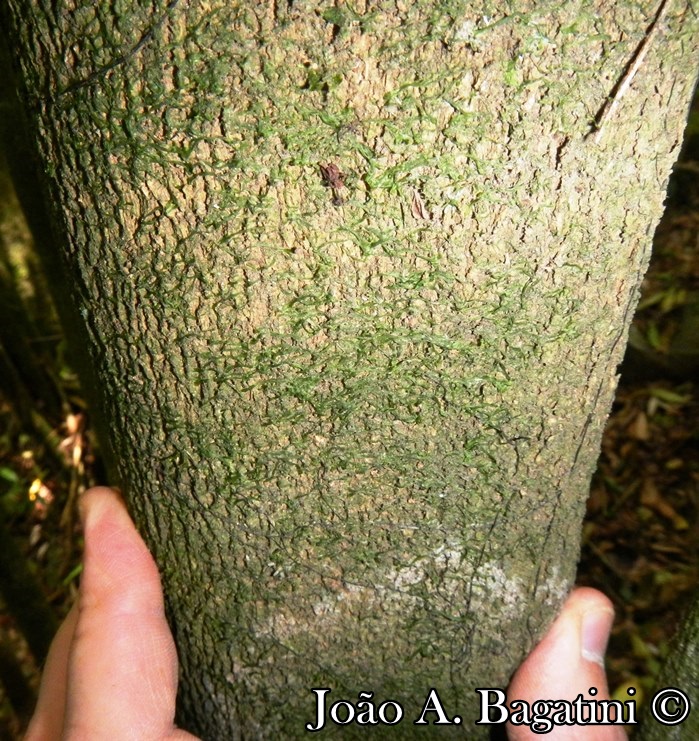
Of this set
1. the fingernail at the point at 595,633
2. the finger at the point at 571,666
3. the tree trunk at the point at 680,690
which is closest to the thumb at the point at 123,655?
the finger at the point at 571,666

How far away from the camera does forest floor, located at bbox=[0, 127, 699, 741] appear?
291 cm

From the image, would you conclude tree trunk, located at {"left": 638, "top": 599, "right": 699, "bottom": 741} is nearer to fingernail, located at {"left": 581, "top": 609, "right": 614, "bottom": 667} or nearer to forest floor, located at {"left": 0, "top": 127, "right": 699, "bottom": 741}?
fingernail, located at {"left": 581, "top": 609, "right": 614, "bottom": 667}

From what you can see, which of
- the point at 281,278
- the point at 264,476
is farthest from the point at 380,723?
the point at 281,278

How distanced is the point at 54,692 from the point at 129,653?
0.36 metres

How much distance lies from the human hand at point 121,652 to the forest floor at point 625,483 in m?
1.69

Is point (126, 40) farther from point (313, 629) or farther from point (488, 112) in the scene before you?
point (313, 629)

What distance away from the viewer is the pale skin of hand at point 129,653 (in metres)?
1.11

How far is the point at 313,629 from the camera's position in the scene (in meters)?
1.05

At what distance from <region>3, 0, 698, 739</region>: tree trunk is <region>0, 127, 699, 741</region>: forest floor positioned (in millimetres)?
2061

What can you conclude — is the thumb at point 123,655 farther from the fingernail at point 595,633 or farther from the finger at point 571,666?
the fingernail at point 595,633

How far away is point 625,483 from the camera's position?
11.1ft

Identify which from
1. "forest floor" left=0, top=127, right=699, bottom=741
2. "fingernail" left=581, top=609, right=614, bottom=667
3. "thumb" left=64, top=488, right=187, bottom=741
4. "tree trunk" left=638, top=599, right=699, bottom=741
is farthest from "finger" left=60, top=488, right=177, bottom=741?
"forest floor" left=0, top=127, right=699, bottom=741

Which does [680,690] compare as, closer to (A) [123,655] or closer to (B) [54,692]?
(A) [123,655]

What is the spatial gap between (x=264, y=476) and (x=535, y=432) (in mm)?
419
